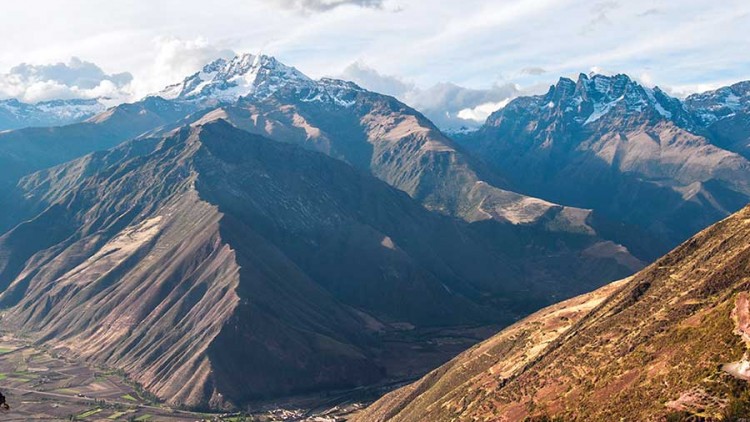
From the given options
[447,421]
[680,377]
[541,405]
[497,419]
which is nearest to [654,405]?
[680,377]

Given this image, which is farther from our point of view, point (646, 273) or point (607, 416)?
point (646, 273)

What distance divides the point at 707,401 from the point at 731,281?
4522 cm

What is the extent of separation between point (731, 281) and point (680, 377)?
36338mm

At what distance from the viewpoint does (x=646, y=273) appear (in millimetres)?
189750

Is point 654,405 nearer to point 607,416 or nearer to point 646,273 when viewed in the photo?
point 607,416

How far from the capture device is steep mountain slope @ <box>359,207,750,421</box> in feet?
367

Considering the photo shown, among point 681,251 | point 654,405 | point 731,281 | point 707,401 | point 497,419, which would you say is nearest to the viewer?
point 707,401

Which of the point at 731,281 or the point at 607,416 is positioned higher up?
the point at 731,281

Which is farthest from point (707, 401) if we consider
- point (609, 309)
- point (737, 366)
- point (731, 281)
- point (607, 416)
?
point (609, 309)

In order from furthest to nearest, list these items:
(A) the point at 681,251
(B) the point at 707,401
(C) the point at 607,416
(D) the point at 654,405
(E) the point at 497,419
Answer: (A) the point at 681,251 < (E) the point at 497,419 < (C) the point at 607,416 < (D) the point at 654,405 < (B) the point at 707,401

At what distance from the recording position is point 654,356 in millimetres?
134500

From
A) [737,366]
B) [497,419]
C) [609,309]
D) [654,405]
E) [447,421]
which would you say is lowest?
[447,421]

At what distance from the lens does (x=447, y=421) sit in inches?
7269

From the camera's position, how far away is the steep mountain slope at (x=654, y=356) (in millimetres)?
111812
